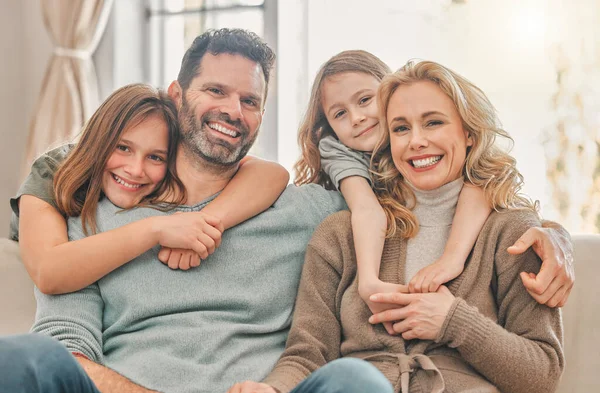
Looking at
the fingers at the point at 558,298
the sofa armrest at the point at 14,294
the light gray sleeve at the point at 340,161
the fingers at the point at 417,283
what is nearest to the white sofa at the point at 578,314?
the sofa armrest at the point at 14,294

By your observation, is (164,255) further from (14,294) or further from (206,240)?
(14,294)

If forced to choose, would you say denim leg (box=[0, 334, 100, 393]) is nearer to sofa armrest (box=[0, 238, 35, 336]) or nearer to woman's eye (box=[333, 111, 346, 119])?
sofa armrest (box=[0, 238, 35, 336])

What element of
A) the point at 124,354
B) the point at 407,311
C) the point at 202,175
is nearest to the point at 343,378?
the point at 407,311

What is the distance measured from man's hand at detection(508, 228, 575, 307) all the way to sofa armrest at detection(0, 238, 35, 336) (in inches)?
50.4

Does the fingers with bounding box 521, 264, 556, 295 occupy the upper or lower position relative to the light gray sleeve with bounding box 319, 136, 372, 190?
lower

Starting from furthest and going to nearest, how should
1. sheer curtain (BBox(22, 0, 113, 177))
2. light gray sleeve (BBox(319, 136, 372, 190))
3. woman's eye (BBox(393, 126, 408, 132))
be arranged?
sheer curtain (BBox(22, 0, 113, 177)), light gray sleeve (BBox(319, 136, 372, 190)), woman's eye (BBox(393, 126, 408, 132))

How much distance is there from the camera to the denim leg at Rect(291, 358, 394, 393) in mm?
1166

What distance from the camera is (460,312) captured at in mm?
1471

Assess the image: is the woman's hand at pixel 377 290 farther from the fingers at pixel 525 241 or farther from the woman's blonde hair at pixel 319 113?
the woman's blonde hair at pixel 319 113

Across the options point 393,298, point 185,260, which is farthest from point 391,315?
point 185,260

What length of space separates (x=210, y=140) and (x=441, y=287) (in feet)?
2.22

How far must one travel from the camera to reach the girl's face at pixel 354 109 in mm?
1858

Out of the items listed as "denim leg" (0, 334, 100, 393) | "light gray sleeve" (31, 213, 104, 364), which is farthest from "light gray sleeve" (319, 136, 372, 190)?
"denim leg" (0, 334, 100, 393)

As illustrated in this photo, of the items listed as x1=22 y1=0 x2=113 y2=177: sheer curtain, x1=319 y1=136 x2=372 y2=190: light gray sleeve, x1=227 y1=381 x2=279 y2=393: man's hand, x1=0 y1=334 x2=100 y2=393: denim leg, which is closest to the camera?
x1=0 y1=334 x2=100 y2=393: denim leg
